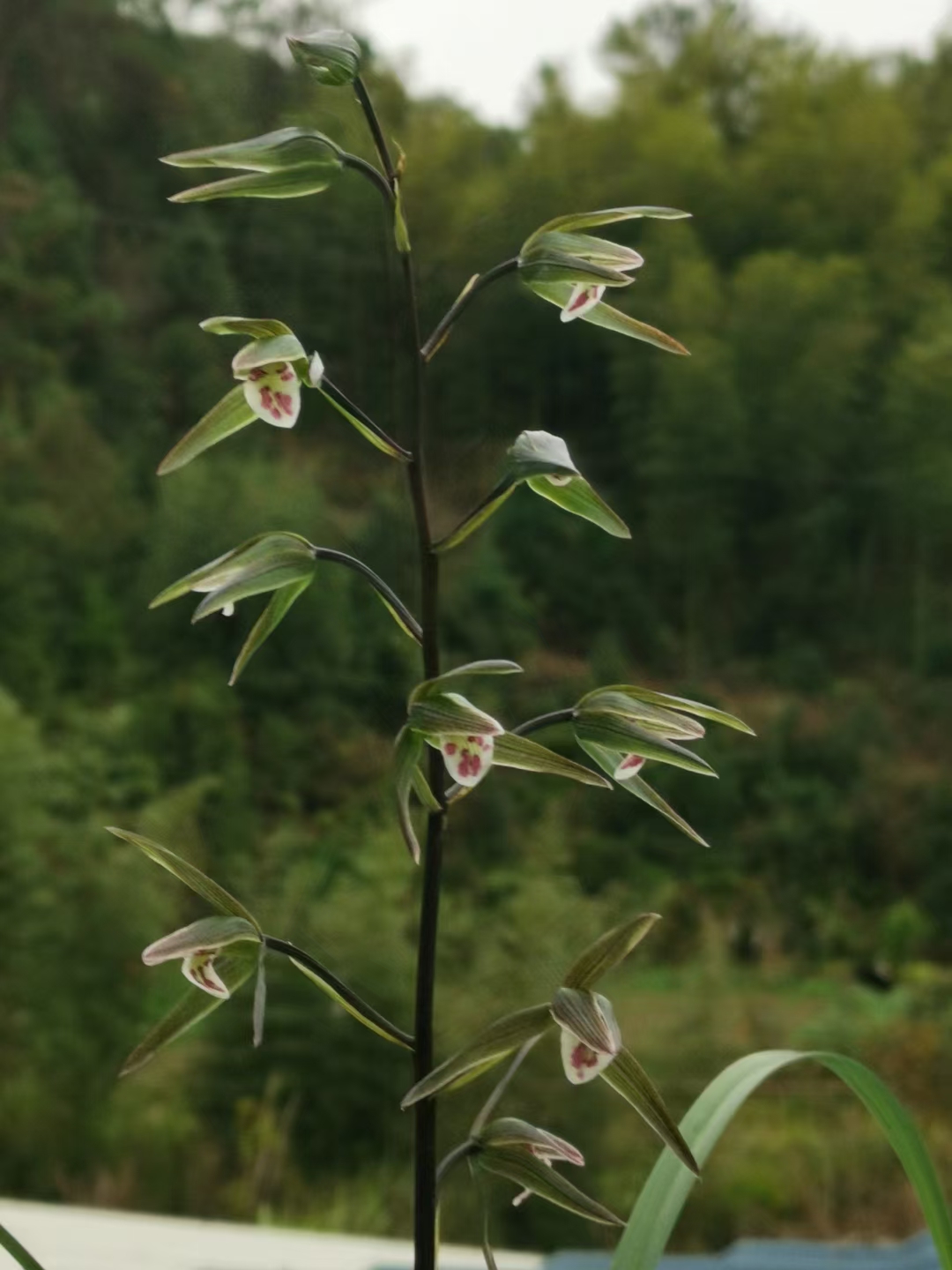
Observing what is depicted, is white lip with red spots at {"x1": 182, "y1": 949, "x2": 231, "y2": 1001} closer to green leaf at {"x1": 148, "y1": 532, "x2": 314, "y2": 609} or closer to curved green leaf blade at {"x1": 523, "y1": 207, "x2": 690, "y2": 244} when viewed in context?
green leaf at {"x1": 148, "y1": 532, "x2": 314, "y2": 609}

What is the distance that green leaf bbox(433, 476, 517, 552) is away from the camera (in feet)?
1.30

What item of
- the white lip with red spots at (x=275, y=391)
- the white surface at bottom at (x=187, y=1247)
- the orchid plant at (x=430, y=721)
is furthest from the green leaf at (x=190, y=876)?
the white surface at bottom at (x=187, y=1247)

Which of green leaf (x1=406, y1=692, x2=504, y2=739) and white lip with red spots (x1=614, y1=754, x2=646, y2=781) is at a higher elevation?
green leaf (x1=406, y1=692, x2=504, y2=739)

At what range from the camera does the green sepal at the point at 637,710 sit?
0.40 meters

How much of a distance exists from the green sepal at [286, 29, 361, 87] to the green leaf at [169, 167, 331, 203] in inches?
1.0

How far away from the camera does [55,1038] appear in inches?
134

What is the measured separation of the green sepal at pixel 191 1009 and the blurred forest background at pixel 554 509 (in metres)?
3.18

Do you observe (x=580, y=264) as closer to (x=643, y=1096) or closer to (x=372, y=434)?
(x=372, y=434)

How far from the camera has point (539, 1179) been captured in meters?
0.37

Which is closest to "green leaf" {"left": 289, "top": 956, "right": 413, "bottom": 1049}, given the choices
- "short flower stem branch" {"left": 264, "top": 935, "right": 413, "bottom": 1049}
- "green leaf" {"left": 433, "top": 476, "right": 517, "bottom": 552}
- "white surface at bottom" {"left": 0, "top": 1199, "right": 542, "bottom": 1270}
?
"short flower stem branch" {"left": 264, "top": 935, "right": 413, "bottom": 1049}

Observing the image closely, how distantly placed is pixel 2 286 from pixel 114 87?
0.59 m

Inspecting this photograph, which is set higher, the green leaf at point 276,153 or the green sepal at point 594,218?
the green leaf at point 276,153

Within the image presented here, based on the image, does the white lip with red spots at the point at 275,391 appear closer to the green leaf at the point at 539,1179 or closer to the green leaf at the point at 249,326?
the green leaf at the point at 249,326

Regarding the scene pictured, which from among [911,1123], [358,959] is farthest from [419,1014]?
[358,959]
